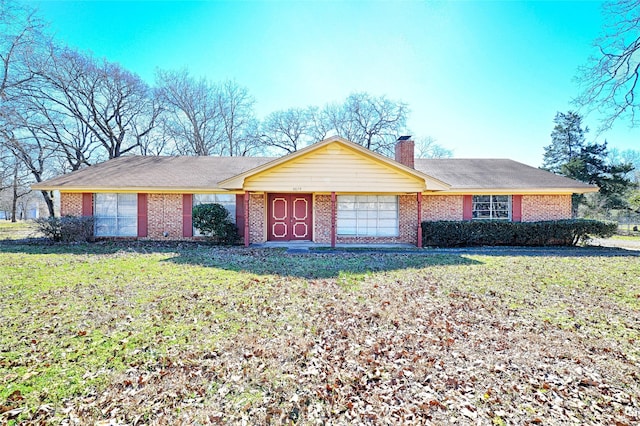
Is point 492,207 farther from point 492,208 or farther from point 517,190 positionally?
point 517,190

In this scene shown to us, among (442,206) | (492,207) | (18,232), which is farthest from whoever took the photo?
(18,232)

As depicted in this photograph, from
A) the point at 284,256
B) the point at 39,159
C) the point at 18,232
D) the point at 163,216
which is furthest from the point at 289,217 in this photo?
the point at 39,159

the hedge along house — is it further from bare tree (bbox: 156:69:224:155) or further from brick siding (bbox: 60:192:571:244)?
bare tree (bbox: 156:69:224:155)

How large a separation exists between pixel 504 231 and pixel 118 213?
17.4 metres

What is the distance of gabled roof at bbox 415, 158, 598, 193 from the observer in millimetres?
13617

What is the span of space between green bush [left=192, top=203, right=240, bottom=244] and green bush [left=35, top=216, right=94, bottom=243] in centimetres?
475

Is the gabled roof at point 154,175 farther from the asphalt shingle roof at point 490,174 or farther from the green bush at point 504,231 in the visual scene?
the asphalt shingle roof at point 490,174

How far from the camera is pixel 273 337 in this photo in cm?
404

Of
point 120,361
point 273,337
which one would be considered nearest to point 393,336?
point 273,337

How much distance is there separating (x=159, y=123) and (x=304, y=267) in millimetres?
26784

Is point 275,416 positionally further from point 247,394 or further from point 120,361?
point 120,361

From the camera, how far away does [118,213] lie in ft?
44.4

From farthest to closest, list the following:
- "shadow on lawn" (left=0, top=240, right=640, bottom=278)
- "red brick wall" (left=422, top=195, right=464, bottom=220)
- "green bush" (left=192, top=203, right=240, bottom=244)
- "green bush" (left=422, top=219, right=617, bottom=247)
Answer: "red brick wall" (left=422, top=195, right=464, bottom=220)
"green bush" (left=422, top=219, right=617, bottom=247)
"green bush" (left=192, top=203, right=240, bottom=244)
"shadow on lawn" (left=0, top=240, right=640, bottom=278)

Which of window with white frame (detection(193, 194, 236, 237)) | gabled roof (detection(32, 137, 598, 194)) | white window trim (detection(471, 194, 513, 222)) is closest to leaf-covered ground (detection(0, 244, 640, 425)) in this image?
gabled roof (detection(32, 137, 598, 194))
